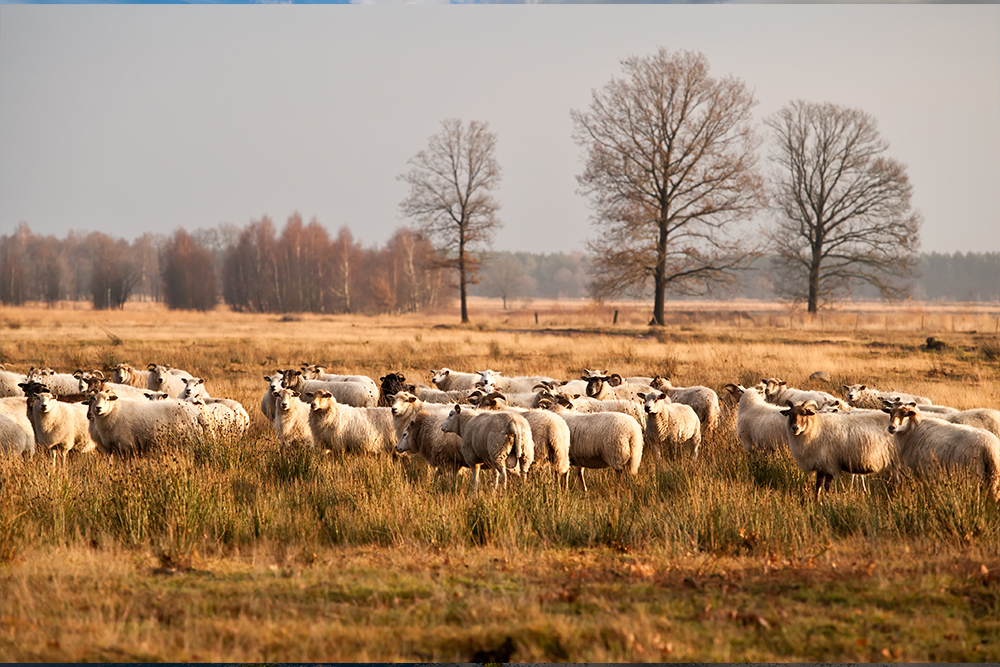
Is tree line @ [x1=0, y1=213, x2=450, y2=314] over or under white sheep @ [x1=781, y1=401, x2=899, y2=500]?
over

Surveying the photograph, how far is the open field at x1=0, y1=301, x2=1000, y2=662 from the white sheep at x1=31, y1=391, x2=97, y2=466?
45.4 inches

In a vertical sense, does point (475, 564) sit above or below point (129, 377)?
below

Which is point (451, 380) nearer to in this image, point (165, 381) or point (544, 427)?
point (165, 381)

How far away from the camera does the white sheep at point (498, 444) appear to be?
873 cm

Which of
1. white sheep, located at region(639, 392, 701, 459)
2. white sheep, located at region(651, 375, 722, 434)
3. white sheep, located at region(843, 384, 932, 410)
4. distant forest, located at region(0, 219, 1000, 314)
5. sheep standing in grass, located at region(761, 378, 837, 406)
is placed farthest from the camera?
distant forest, located at region(0, 219, 1000, 314)

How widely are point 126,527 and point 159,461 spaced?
90.1 inches

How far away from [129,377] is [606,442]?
1177cm

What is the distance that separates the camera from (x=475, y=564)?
636 centimetres

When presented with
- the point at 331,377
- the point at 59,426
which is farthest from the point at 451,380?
the point at 59,426

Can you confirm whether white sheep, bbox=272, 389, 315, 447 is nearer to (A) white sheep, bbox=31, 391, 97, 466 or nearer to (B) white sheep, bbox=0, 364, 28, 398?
(A) white sheep, bbox=31, 391, 97, 466

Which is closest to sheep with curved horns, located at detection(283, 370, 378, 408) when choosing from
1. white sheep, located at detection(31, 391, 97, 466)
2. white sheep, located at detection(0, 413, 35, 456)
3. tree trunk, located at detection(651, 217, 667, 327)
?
white sheep, located at detection(31, 391, 97, 466)

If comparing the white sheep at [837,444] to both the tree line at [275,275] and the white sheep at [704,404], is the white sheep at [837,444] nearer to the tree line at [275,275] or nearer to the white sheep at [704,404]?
the white sheep at [704,404]

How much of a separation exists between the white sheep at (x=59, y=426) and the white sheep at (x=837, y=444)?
10.1 metres

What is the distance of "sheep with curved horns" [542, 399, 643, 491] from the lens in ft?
31.1
